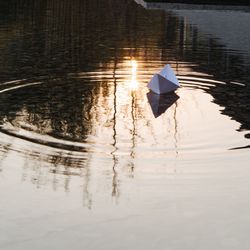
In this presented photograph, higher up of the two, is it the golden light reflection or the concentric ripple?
the golden light reflection

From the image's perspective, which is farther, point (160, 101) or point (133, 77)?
point (133, 77)

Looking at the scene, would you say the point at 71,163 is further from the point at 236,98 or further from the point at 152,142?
the point at 236,98

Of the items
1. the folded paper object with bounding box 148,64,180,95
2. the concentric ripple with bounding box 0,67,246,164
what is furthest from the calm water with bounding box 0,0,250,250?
the folded paper object with bounding box 148,64,180,95

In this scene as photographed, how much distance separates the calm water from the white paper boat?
0.02m

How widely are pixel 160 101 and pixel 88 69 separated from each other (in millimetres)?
3572

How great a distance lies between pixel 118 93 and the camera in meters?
12.2

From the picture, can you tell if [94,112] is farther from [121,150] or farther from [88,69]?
[88,69]

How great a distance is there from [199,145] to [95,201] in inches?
Answer: 101

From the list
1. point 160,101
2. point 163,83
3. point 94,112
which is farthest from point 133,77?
point 94,112

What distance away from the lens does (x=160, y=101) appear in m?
11.7

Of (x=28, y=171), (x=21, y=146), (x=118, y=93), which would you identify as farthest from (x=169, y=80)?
(x=28, y=171)

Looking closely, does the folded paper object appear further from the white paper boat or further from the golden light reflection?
the golden light reflection

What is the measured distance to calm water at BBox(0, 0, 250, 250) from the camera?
19.2 ft

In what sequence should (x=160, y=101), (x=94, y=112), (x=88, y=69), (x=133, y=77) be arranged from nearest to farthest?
(x=94, y=112) → (x=160, y=101) → (x=133, y=77) → (x=88, y=69)
